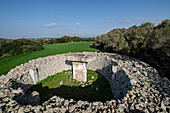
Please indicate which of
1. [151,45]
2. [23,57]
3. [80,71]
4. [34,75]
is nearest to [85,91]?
[80,71]

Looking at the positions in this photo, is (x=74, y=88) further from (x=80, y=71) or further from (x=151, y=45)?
(x=151, y=45)

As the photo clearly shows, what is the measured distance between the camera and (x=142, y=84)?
4.55 meters

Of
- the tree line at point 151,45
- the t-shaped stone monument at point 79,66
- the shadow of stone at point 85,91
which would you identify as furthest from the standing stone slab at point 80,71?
the tree line at point 151,45

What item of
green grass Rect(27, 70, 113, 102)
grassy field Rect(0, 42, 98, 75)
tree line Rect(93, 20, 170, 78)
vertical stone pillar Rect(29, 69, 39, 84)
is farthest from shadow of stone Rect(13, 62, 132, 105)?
tree line Rect(93, 20, 170, 78)

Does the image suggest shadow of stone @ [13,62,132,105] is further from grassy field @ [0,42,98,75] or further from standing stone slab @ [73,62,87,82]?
grassy field @ [0,42,98,75]

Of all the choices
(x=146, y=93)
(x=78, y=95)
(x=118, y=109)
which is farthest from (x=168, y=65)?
(x=78, y=95)

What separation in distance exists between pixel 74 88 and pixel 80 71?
5.64ft

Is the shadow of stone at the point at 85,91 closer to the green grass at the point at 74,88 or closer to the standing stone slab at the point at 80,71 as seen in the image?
the green grass at the point at 74,88

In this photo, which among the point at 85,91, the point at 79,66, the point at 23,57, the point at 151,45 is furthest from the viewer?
the point at 23,57

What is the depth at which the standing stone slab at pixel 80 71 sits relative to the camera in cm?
847

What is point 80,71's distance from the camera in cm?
862

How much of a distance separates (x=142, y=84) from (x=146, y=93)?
Answer: 2.22 feet

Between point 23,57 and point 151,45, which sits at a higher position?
point 151,45

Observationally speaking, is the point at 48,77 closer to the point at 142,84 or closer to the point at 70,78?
the point at 70,78
